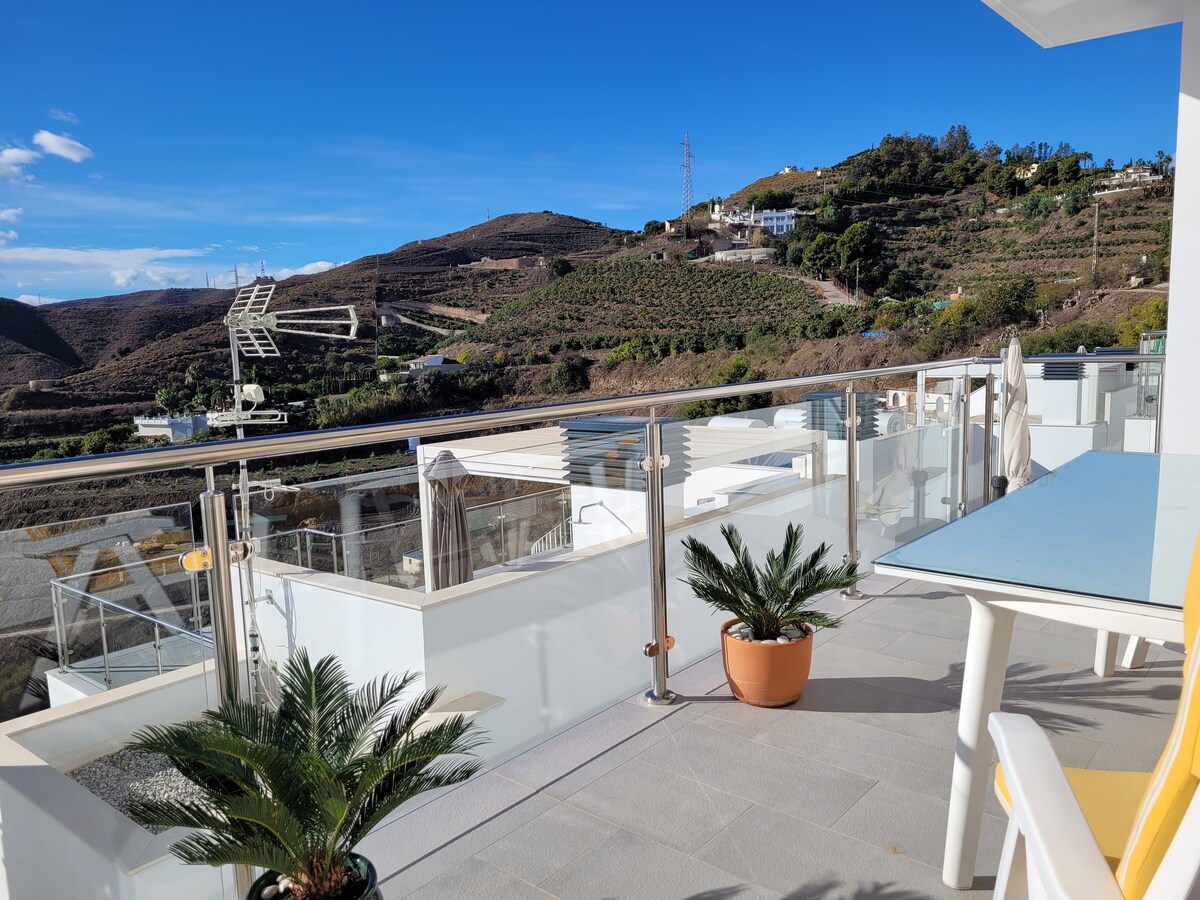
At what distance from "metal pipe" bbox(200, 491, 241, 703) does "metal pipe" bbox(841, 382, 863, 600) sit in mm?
3035

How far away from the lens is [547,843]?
2141mm

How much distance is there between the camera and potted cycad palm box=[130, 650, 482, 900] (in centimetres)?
141

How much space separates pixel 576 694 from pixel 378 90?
190 feet

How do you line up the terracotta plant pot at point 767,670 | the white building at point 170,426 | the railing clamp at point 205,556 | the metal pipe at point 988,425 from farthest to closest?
the white building at point 170,426
the metal pipe at point 988,425
the terracotta plant pot at point 767,670
the railing clamp at point 205,556

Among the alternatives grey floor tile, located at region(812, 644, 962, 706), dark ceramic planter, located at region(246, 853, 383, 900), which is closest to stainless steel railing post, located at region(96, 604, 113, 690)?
dark ceramic planter, located at region(246, 853, 383, 900)

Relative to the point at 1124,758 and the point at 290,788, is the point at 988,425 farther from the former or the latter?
the point at 290,788

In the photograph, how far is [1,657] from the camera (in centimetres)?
144

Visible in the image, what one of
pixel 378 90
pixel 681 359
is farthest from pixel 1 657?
pixel 378 90

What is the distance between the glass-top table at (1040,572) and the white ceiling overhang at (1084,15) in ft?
9.15

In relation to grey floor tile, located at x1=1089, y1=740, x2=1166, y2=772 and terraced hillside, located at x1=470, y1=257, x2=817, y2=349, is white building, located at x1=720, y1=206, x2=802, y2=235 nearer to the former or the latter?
terraced hillside, located at x1=470, y1=257, x2=817, y2=349

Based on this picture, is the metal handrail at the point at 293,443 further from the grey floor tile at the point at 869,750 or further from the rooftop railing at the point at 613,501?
the grey floor tile at the point at 869,750

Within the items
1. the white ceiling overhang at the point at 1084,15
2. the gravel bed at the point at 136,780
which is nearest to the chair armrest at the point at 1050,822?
the gravel bed at the point at 136,780

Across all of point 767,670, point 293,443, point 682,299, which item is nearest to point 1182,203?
point 767,670

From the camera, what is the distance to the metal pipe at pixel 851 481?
164 inches
